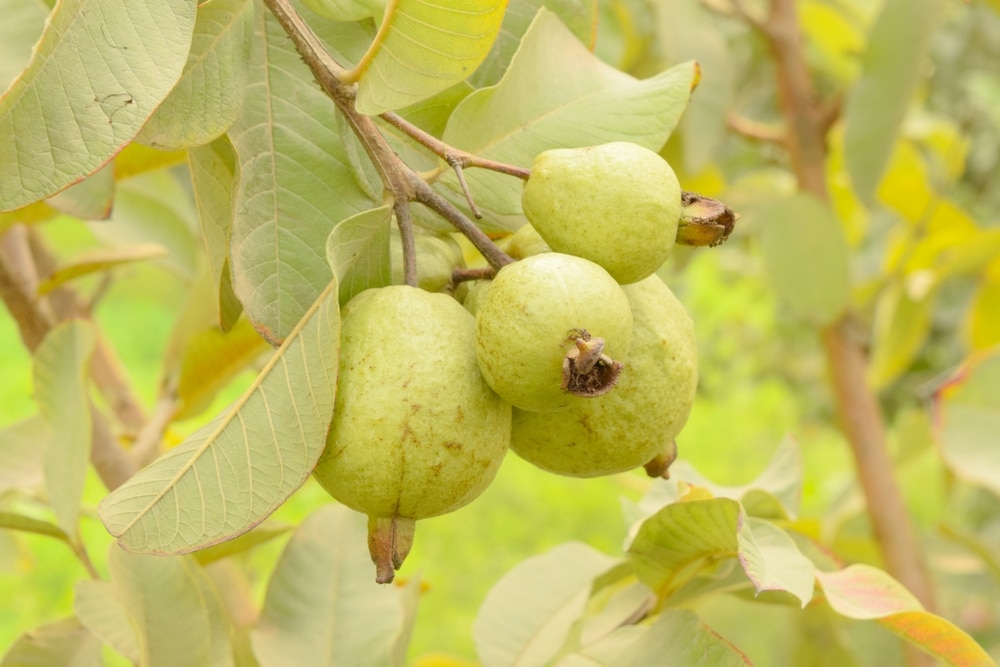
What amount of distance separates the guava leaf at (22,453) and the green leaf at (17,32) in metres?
0.44

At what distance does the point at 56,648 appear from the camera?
2.40ft

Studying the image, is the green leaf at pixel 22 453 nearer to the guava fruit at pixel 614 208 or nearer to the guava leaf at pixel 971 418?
the guava fruit at pixel 614 208

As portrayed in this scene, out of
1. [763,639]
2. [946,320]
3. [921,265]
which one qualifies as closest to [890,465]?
[921,265]

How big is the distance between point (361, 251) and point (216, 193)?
3.9 inches

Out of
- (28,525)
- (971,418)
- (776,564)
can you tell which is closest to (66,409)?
(28,525)

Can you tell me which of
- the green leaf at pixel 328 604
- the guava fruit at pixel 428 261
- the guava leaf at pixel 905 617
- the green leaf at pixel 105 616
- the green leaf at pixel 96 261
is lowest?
the green leaf at pixel 328 604

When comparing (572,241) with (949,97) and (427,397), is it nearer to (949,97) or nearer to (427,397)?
(427,397)

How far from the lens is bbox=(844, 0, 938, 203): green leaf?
128 centimetres

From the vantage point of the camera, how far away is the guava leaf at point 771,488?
2.45 feet

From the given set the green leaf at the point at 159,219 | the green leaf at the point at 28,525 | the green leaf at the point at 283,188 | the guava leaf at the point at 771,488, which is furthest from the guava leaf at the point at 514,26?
the green leaf at the point at 159,219

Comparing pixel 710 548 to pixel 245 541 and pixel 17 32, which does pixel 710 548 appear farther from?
pixel 17 32

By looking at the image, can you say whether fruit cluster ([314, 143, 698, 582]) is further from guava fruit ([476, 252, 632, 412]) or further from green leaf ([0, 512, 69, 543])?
green leaf ([0, 512, 69, 543])

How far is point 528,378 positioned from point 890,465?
42.8 inches

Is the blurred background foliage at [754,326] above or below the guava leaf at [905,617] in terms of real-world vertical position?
below
